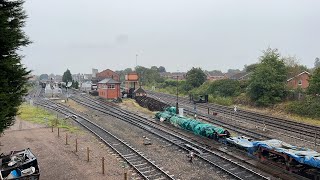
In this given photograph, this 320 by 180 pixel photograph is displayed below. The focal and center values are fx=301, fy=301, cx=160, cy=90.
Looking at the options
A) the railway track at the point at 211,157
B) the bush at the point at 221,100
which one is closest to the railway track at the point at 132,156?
the railway track at the point at 211,157

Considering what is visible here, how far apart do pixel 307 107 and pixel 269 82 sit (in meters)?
8.12

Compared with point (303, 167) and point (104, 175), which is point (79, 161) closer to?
point (104, 175)

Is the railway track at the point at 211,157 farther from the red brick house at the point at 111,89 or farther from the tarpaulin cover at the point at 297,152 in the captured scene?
the red brick house at the point at 111,89

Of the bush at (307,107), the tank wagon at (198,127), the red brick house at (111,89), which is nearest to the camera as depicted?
the tank wagon at (198,127)

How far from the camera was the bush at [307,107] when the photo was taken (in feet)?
111

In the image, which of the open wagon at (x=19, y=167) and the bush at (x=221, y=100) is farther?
the bush at (x=221, y=100)

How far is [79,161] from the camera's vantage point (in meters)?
18.1

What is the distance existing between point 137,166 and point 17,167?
243 inches

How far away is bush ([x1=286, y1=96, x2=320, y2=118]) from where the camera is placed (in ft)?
111

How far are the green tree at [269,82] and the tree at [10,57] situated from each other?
35.2m

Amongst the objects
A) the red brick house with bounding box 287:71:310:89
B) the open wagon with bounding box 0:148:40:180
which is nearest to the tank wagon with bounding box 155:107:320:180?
the open wagon with bounding box 0:148:40:180

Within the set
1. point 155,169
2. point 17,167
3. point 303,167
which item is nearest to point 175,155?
point 155,169

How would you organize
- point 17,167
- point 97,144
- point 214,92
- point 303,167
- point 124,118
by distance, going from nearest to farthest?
point 17,167, point 303,167, point 97,144, point 124,118, point 214,92

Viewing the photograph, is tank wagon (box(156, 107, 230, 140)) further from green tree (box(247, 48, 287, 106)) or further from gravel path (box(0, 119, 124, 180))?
green tree (box(247, 48, 287, 106))
